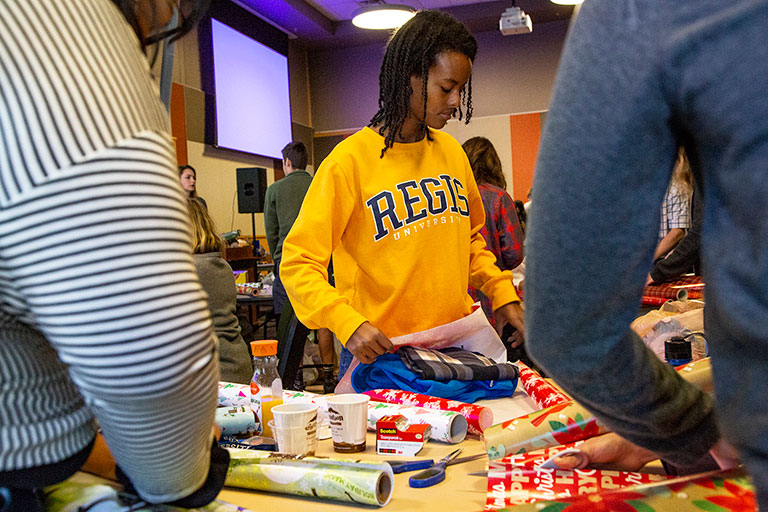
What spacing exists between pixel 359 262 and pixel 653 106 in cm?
135

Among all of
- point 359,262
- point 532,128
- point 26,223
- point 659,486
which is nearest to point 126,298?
point 26,223

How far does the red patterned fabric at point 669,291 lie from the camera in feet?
8.62

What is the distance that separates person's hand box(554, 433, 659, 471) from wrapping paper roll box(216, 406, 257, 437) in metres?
0.61

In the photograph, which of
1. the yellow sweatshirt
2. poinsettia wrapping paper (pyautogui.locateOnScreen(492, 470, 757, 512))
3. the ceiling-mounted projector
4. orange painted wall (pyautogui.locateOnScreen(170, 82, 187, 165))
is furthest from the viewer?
the ceiling-mounted projector

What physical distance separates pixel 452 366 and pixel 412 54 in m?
0.83

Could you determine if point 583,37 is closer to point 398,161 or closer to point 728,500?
point 728,500

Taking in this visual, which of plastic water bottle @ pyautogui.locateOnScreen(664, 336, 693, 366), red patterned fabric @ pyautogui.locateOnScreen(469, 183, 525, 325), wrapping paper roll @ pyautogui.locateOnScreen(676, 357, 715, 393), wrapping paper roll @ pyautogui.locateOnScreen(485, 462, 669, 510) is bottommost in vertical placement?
wrapping paper roll @ pyautogui.locateOnScreen(485, 462, 669, 510)

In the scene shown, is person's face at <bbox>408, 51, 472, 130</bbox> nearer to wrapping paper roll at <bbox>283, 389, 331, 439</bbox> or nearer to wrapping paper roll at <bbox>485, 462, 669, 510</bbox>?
wrapping paper roll at <bbox>283, 389, 331, 439</bbox>

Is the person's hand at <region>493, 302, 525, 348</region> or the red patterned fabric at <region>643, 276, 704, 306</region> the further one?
the red patterned fabric at <region>643, 276, 704, 306</region>

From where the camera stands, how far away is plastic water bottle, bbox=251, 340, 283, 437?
137 centimetres

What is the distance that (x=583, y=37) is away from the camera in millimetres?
465

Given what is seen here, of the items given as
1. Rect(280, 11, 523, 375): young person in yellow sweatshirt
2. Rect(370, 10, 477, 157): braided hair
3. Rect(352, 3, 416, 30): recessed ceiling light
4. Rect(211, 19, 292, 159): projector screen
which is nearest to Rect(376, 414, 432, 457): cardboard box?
Rect(280, 11, 523, 375): young person in yellow sweatshirt

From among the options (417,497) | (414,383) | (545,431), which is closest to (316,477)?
(417,497)

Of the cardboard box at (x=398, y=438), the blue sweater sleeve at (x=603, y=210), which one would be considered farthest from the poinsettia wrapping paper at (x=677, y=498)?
the cardboard box at (x=398, y=438)
